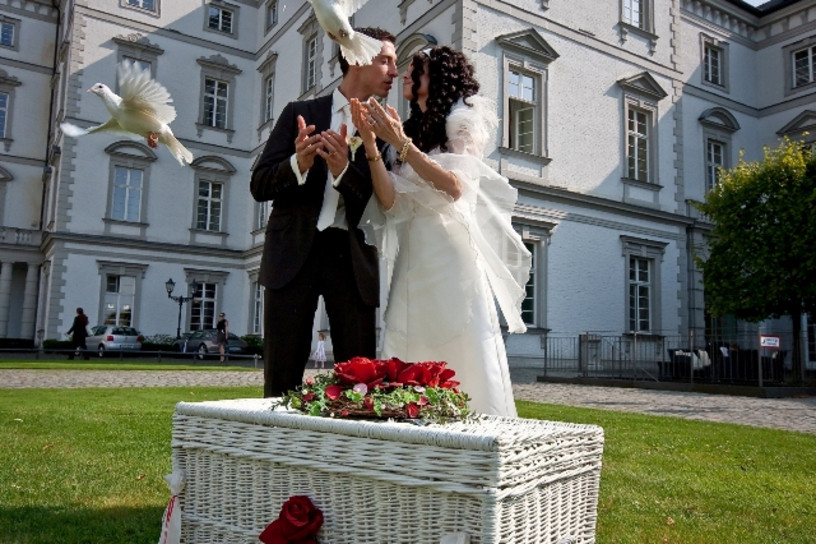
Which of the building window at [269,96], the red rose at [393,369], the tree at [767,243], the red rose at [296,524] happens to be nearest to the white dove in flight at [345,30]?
the red rose at [393,369]

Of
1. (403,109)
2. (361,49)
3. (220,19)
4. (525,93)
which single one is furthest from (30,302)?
(361,49)

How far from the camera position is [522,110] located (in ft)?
55.1

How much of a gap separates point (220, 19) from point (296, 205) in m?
27.2

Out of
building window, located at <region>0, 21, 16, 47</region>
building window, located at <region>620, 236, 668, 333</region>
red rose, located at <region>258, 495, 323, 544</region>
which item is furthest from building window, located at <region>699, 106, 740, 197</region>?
building window, located at <region>0, 21, 16, 47</region>

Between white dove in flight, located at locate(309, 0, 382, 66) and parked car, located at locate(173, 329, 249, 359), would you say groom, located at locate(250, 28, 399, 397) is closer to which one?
white dove in flight, located at locate(309, 0, 382, 66)

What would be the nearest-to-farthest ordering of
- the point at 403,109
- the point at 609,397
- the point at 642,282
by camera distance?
the point at 609,397, the point at 403,109, the point at 642,282

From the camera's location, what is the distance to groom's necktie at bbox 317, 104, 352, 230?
258cm

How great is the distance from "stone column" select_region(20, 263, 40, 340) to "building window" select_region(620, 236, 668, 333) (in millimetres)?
23458

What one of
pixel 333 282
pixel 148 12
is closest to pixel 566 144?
pixel 333 282

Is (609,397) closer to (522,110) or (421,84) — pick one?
(522,110)

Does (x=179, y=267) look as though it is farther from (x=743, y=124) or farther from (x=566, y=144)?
(x=743, y=124)

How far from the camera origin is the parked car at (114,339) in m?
22.1

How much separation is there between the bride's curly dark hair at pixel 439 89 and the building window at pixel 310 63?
19.6 meters

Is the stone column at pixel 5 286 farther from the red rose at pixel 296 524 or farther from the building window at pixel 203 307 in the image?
the red rose at pixel 296 524
